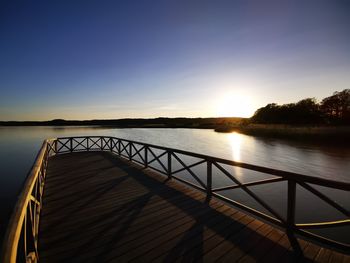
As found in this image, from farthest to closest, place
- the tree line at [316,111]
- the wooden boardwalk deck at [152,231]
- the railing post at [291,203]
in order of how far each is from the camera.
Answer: the tree line at [316,111] < the railing post at [291,203] < the wooden boardwalk deck at [152,231]

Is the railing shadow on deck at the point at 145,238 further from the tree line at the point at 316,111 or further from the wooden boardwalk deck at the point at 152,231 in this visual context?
the tree line at the point at 316,111

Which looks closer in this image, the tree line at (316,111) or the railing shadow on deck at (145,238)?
the railing shadow on deck at (145,238)

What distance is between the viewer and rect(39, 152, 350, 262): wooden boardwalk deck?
9.93 feet

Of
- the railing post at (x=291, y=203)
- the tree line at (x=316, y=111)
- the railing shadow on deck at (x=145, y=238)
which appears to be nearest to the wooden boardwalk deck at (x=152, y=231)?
the railing shadow on deck at (x=145, y=238)

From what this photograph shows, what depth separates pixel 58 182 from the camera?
703cm

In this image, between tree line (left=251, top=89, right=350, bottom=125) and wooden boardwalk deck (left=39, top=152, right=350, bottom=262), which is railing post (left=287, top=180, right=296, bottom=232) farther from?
tree line (left=251, top=89, right=350, bottom=125)

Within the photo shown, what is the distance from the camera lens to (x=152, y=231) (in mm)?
3721

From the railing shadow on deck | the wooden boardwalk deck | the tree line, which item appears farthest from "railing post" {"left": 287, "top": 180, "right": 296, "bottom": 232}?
the tree line

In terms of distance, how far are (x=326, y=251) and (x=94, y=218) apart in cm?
431

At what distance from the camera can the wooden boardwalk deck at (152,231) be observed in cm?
303

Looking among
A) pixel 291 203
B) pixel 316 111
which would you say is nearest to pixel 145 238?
pixel 291 203

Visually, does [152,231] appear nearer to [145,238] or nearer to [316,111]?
[145,238]

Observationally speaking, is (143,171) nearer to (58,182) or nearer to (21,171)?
(58,182)

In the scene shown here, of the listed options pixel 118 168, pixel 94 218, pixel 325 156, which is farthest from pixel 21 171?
pixel 325 156
